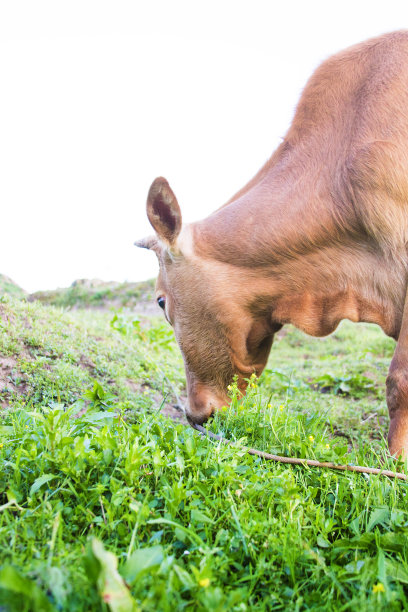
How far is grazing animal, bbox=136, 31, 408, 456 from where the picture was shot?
120 inches

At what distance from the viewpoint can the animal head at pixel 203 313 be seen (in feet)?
11.0

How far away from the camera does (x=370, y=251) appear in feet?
10.4

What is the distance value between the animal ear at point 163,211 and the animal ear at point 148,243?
0.39m

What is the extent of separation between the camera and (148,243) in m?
3.88

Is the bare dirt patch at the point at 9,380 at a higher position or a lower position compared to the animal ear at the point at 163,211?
lower

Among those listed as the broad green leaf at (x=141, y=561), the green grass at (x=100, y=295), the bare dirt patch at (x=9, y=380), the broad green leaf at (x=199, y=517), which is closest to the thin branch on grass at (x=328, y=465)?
the broad green leaf at (x=199, y=517)

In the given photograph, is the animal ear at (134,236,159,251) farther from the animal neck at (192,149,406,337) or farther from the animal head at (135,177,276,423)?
the animal neck at (192,149,406,337)

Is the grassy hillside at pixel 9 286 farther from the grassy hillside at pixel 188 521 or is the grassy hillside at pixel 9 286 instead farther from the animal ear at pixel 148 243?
the grassy hillside at pixel 188 521

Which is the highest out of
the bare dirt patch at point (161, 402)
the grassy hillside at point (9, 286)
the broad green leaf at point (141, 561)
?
the grassy hillside at point (9, 286)

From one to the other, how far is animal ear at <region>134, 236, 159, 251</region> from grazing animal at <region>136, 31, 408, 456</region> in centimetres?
19

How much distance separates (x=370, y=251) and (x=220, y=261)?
3.26 ft

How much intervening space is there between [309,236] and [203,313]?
2.92ft

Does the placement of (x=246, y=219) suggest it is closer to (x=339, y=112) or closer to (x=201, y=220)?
(x=201, y=220)

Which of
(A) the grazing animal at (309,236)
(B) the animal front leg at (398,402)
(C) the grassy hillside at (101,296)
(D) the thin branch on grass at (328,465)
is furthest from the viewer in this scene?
(C) the grassy hillside at (101,296)
